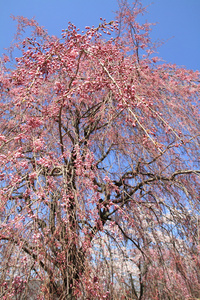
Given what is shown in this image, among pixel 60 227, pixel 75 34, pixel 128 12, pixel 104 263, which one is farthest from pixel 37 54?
pixel 128 12

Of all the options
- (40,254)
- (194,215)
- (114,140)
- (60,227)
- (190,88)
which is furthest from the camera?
(190,88)

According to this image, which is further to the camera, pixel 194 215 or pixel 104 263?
pixel 194 215

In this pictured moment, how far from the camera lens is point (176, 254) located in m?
2.07

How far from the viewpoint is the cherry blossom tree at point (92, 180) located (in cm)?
152

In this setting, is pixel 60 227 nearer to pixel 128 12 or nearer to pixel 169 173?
pixel 169 173

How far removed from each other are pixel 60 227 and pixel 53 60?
4.35 feet

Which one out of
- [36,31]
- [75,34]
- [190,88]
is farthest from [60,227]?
[36,31]

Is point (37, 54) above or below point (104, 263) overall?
above

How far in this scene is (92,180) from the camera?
1.96 m

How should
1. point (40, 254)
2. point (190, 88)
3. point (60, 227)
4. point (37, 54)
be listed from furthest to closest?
point (190, 88) → point (37, 54) → point (60, 227) → point (40, 254)

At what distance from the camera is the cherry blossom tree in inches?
60.0

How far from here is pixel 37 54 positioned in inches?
75.5

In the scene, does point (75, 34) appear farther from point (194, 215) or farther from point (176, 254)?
point (176, 254)

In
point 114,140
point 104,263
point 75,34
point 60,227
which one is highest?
point 75,34
